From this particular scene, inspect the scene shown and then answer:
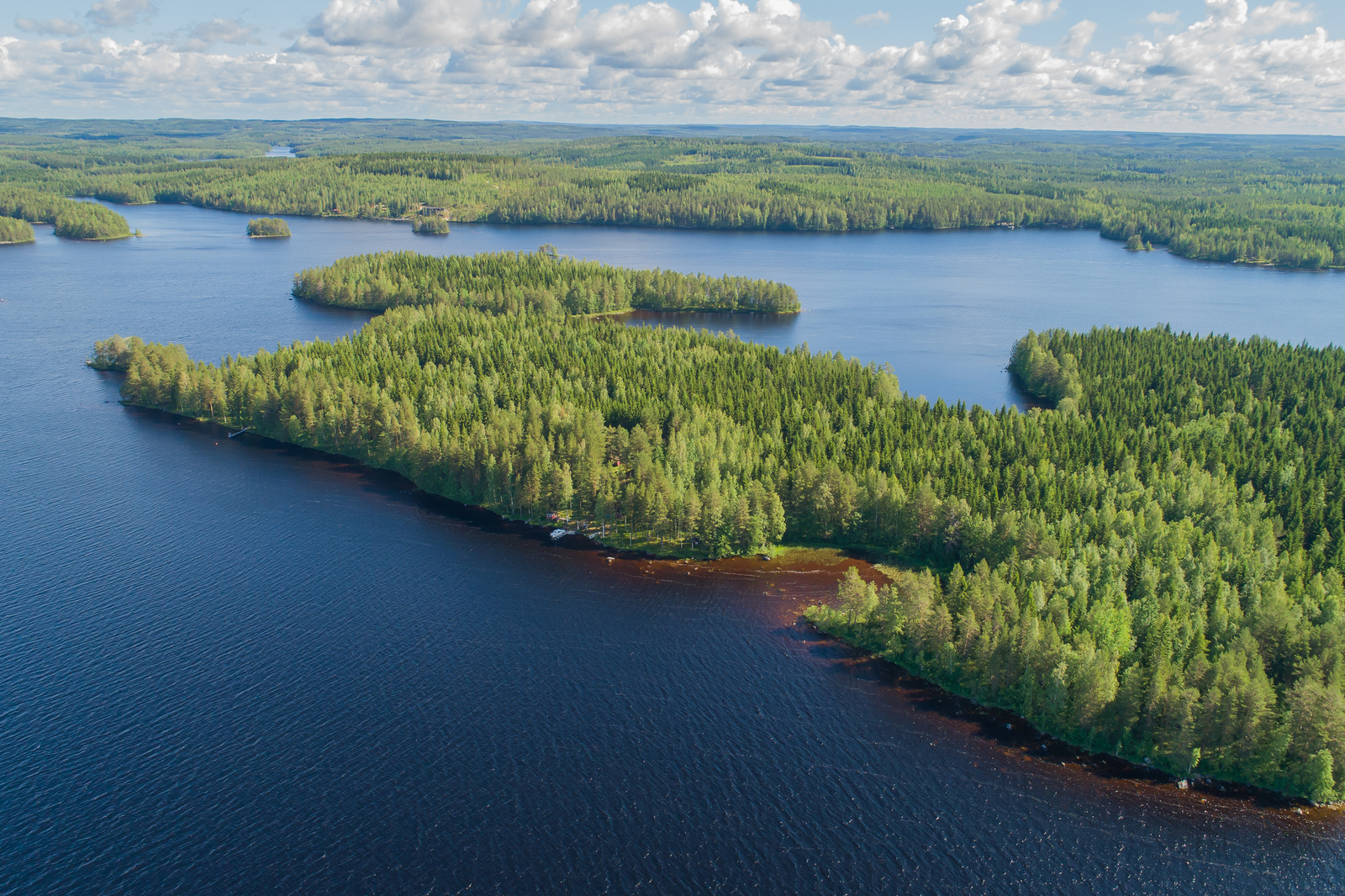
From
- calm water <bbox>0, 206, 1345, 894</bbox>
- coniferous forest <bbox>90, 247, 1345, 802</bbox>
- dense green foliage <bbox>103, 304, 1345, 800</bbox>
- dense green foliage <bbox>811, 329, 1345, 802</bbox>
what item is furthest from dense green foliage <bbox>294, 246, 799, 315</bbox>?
dense green foliage <bbox>811, 329, 1345, 802</bbox>

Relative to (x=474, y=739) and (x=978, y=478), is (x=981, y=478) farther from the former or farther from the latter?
(x=474, y=739)

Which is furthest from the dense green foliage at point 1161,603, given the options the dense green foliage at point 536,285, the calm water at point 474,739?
the dense green foliage at point 536,285

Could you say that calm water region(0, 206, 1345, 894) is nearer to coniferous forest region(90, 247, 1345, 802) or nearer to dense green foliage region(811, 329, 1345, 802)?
dense green foliage region(811, 329, 1345, 802)

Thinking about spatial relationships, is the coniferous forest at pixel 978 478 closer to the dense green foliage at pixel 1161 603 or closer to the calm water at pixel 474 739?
the dense green foliage at pixel 1161 603

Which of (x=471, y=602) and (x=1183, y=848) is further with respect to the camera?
(x=471, y=602)

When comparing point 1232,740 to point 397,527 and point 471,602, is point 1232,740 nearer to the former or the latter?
point 471,602

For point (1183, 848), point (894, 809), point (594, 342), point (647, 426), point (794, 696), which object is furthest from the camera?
point (594, 342)

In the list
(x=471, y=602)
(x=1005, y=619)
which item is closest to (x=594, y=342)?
(x=471, y=602)

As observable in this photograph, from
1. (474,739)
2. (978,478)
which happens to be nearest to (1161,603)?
(978,478)
